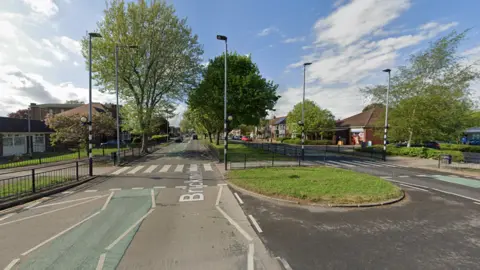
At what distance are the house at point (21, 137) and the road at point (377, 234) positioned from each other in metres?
32.2

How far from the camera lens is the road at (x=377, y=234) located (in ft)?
13.5

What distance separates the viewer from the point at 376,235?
5.18 metres

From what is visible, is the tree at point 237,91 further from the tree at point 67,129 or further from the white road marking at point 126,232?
the white road marking at point 126,232

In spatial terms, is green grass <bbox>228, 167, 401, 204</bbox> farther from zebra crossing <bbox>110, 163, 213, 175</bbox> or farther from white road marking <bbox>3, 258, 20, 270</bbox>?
white road marking <bbox>3, 258, 20, 270</bbox>

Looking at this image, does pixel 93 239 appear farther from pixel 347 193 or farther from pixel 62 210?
pixel 347 193

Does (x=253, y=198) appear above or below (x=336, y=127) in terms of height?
below

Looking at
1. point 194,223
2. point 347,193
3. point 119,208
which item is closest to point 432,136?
point 347,193

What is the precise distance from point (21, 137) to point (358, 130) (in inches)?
2170

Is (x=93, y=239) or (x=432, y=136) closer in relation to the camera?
(x=93, y=239)

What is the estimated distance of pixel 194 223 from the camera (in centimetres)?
589

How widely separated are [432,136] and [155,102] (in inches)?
1226

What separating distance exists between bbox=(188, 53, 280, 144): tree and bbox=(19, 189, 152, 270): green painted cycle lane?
17281mm

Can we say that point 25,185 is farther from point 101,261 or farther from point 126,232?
point 101,261

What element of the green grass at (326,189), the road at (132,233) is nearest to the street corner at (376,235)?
the green grass at (326,189)
